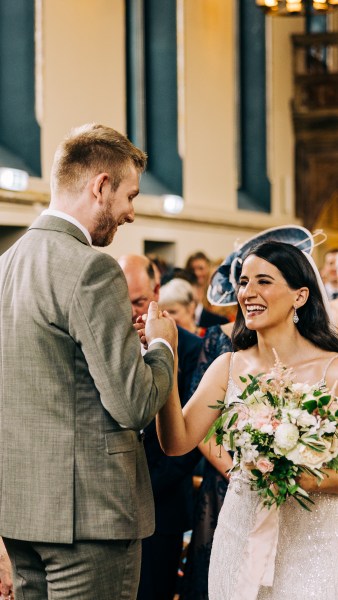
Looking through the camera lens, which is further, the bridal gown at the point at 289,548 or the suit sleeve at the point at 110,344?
the bridal gown at the point at 289,548

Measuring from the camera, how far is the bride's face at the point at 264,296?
3.59 meters

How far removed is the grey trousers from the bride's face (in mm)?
1041

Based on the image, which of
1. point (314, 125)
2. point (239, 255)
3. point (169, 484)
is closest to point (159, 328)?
point (169, 484)

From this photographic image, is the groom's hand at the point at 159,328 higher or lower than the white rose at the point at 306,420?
higher

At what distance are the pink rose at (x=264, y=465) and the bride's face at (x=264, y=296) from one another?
0.64 meters

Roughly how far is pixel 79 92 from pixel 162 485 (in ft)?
20.8

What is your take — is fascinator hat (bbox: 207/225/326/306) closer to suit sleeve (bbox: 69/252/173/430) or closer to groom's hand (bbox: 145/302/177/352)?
groom's hand (bbox: 145/302/177/352)

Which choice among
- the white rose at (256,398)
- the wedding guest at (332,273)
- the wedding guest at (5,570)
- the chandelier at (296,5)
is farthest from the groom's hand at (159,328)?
the chandelier at (296,5)

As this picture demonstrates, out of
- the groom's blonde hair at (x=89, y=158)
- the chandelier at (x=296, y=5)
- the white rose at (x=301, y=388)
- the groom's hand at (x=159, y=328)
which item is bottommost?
the white rose at (x=301, y=388)

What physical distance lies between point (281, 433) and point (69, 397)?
2.30 ft

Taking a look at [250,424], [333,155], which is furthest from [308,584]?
[333,155]

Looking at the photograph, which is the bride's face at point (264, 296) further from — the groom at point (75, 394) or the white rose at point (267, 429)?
the groom at point (75, 394)

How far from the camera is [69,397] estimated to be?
2691 mm

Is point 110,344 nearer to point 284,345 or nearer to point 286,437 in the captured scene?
point 286,437
